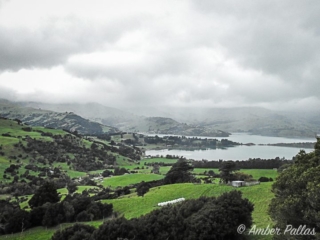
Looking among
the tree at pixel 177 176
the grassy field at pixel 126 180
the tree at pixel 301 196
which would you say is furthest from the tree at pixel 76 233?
the grassy field at pixel 126 180

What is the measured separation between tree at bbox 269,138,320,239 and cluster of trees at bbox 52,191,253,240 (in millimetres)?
5712

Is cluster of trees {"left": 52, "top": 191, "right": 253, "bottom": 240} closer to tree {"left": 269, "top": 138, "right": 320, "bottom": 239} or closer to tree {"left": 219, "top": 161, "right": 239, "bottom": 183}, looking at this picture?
tree {"left": 269, "top": 138, "right": 320, "bottom": 239}

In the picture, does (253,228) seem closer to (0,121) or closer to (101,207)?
(101,207)

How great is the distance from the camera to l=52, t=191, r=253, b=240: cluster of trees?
26438mm

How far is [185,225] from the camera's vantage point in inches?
1096

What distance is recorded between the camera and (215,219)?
26875 mm

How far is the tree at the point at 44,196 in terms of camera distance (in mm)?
55394

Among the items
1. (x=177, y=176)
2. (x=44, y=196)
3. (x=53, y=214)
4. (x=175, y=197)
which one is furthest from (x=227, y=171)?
(x=44, y=196)

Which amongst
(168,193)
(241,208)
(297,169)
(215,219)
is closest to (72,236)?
(215,219)

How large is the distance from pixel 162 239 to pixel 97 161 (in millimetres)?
140223

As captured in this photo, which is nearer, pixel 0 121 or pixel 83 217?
pixel 83 217

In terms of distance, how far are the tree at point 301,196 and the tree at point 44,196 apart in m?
46.2

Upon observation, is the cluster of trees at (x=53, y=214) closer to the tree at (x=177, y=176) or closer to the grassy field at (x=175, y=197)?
the grassy field at (x=175, y=197)

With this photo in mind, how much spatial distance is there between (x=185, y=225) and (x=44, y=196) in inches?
1494
